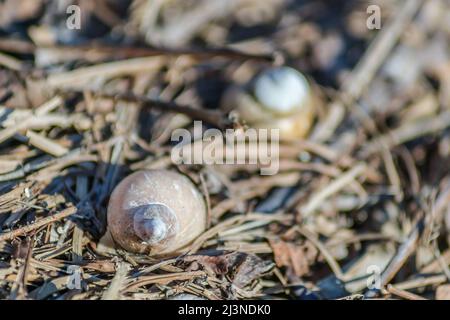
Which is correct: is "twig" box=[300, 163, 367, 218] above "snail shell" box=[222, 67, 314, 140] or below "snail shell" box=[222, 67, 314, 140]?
below

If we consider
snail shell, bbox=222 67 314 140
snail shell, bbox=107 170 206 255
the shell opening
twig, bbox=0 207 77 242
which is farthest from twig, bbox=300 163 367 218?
twig, bbox=0 207 77 242

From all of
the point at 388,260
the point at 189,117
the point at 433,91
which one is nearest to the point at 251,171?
the point at 189,117

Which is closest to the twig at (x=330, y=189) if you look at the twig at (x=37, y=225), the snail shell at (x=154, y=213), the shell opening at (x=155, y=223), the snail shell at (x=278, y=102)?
the snail shell at (x=278, y=102)

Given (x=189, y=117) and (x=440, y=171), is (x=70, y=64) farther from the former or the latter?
(x=440, y=171)

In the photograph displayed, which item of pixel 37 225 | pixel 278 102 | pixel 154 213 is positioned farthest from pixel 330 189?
pixel 37 225

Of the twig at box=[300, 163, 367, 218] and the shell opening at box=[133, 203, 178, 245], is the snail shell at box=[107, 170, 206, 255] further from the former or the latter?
the twig at box=[300, 163, 367, 218]

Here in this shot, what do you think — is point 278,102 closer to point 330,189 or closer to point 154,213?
point 330,189
